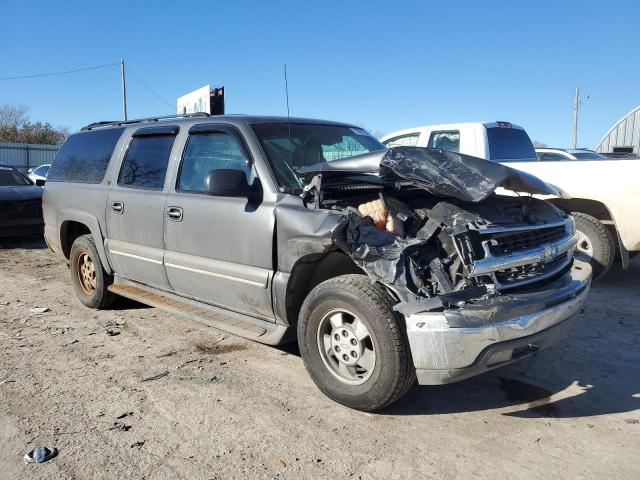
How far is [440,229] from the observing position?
316cm

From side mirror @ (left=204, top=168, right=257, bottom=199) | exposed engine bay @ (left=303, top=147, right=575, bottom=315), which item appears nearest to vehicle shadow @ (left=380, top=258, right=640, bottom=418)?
exposed engine bay @ (left=303, top=147, right=575, bottom=315)

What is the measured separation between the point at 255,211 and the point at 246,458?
1.65 m

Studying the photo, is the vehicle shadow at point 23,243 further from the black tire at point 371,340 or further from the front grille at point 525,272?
the front grille at point 525,272

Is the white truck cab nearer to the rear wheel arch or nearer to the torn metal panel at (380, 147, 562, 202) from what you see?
the torn metal panel at (380, 147, 562, 202)

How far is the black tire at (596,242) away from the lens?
6273 mm

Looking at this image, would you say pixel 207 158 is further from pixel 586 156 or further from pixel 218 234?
pixel 586 156

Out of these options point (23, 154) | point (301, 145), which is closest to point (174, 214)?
point (301, 145)

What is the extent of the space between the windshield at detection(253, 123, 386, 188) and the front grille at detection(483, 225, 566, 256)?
1.45 meters

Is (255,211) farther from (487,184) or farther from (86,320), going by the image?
(86,320)

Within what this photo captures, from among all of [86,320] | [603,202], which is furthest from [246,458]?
[603,202]

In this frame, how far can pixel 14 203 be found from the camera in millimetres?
9680

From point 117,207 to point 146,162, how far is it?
1.75 feet

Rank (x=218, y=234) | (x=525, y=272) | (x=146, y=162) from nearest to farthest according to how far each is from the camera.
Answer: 1. (x=525, y=272)
2. (x=218, y=234)
3. (x=146, y=162)

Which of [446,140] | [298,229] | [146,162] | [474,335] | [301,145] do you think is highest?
[446,140]
